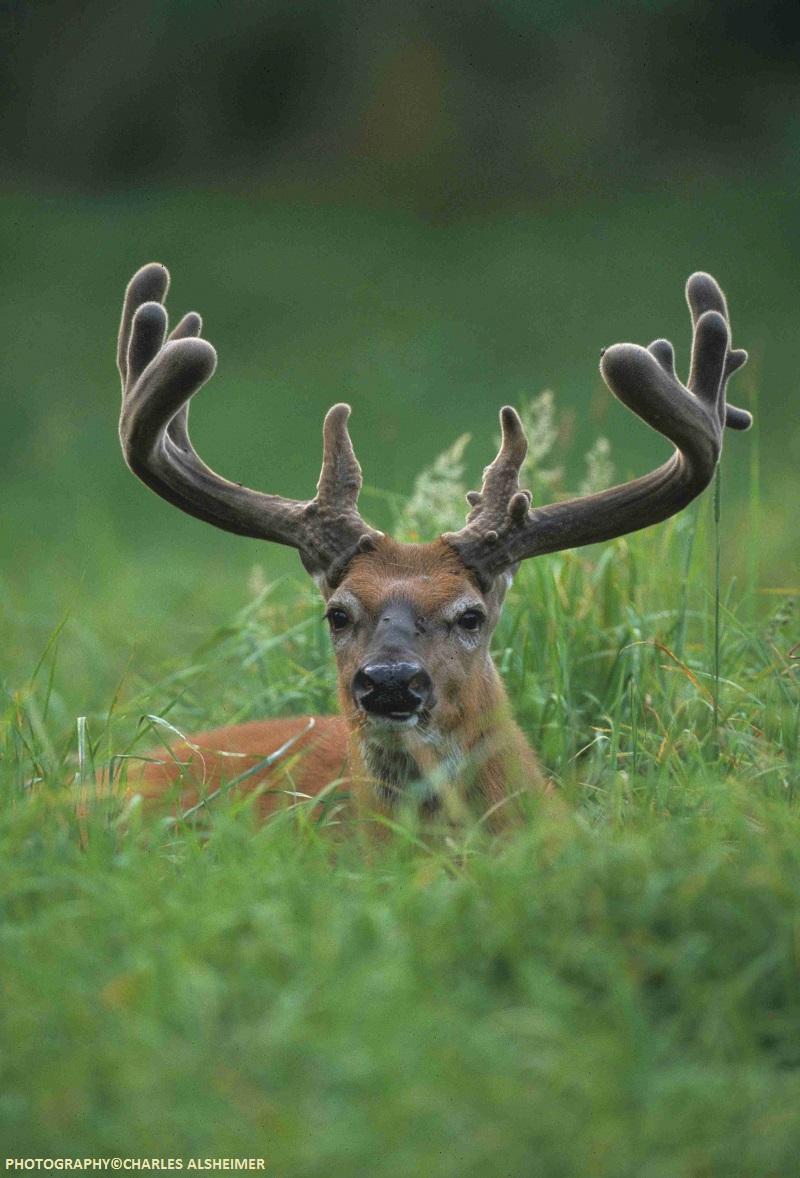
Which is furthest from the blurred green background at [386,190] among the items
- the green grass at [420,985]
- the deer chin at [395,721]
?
the green grass at [420,985]

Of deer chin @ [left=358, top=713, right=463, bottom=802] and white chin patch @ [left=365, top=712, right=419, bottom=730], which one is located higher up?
white chin patch @ [left=365, top=712, right=419, bottom=730]

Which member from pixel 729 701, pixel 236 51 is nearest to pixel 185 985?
pixel 729 701

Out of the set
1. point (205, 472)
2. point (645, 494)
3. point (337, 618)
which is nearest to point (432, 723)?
point (337, 618)

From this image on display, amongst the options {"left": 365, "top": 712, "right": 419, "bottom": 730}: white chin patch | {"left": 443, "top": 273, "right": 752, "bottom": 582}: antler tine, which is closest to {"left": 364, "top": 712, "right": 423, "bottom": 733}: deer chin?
{"left": 365, "top": 712, "right": 419, "bottom": 730}: white chin patch

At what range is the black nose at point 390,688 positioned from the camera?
5.07m

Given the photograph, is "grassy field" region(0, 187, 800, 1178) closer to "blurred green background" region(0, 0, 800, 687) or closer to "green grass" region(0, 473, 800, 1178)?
"green grass" region(0, 473, 800, 1178)

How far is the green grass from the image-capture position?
328 cm

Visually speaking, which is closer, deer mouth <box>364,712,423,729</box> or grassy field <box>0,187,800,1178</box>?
grassy field <box>0,187,800,1178</box>

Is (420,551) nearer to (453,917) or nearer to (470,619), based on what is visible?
(470,619)

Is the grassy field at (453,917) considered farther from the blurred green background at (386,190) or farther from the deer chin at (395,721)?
the blurred green background at (386,190)

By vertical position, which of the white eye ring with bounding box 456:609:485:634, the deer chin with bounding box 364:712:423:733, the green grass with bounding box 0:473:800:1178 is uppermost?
the white eye ring with bounding box 456:609:485:634

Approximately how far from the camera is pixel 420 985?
3.67m

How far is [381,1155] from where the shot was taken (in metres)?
3.21

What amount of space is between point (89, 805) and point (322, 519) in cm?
126
